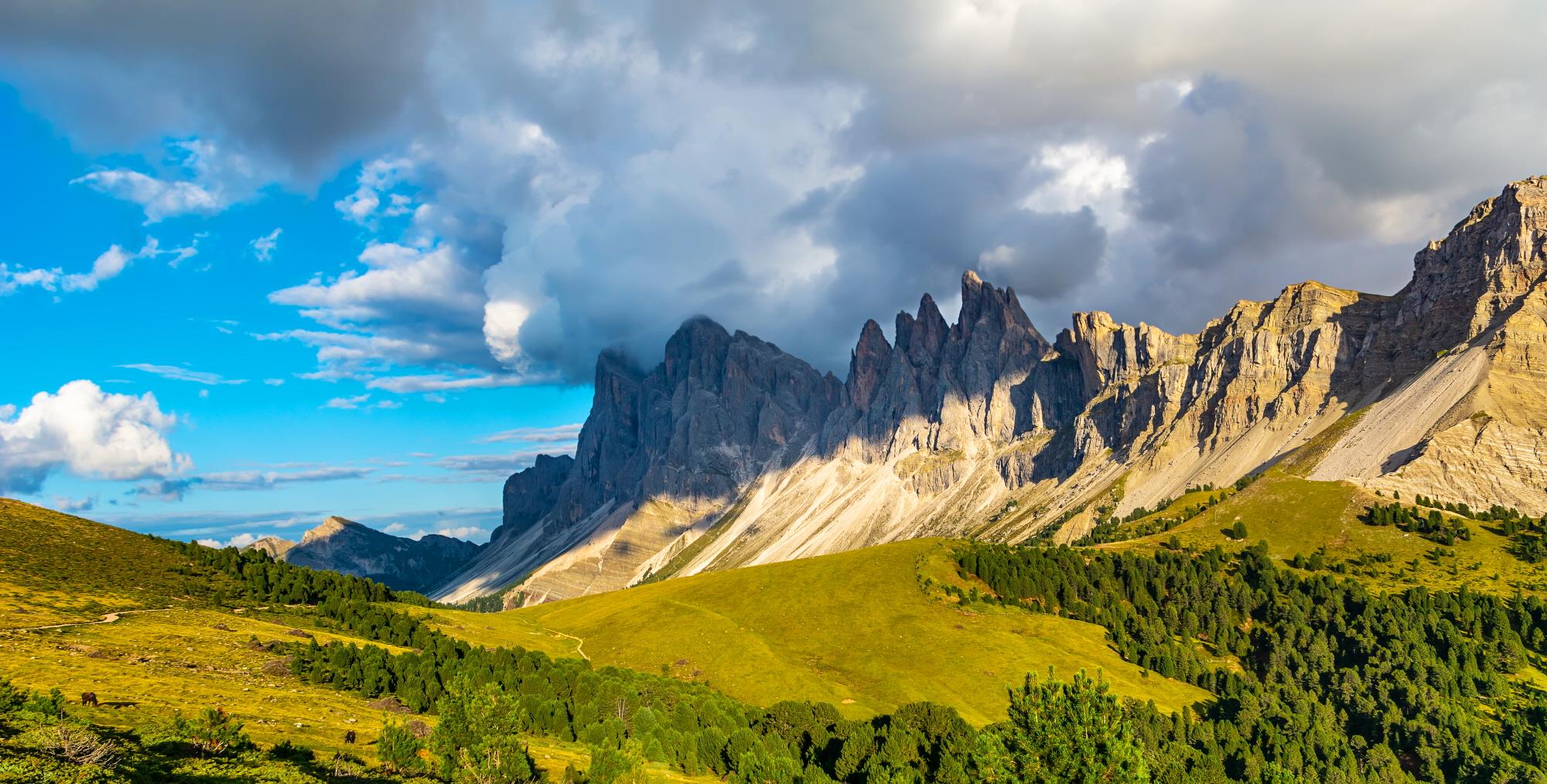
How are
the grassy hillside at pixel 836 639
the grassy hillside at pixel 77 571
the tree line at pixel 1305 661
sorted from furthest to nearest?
the grassy hillside at pixel 836 639 < the tree line at pixel 1305 661 < the grassy hillside at pixel 77 571

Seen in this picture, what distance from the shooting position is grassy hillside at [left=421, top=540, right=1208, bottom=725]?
11956 cm

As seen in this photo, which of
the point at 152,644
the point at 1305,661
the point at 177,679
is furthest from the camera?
the point at 1305,661

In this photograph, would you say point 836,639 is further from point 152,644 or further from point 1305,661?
point 152,644

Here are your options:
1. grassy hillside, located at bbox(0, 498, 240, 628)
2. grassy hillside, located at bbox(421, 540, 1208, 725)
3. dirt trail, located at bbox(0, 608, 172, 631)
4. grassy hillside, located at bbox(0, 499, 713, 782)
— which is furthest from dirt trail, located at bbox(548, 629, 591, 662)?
dirt trail, located at bbox(0, 608, 172, 631)

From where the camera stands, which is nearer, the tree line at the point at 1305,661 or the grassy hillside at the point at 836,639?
the tree line at the point at 1305,661

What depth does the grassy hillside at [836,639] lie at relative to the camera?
119562mm

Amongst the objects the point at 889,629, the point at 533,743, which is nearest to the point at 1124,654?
the point at 889,629

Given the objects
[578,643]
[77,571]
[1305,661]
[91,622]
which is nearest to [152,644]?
[91,622]

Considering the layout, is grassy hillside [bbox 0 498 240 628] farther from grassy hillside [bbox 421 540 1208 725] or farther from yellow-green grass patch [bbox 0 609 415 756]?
grassy hillside [bbox 421 540 1208 725]

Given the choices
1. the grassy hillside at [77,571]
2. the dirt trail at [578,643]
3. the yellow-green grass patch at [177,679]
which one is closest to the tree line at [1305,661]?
the dirt trail at [578,643]

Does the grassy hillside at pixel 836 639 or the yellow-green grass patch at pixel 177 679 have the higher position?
the yellow-green grass patch at pixel 177 679

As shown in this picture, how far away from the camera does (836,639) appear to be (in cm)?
14400

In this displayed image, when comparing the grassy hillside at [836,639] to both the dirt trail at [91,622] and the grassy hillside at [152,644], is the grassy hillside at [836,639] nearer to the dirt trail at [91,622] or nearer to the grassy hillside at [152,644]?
the grassy hillside at [152,644]

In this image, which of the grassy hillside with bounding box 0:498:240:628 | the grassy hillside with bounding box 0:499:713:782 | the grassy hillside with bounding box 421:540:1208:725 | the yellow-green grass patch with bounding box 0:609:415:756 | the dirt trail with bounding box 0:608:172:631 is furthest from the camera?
the grassy hillside with bounding box 421:540:1208:725
